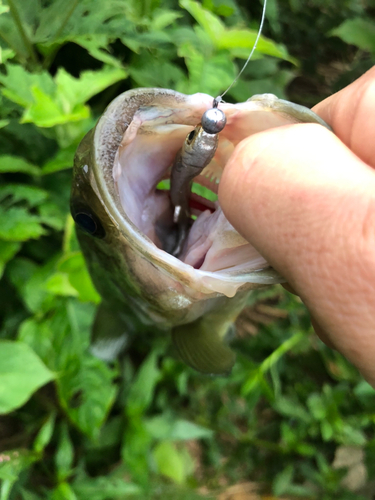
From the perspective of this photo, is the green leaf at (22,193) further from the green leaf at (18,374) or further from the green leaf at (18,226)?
the green leaf at (18,374)

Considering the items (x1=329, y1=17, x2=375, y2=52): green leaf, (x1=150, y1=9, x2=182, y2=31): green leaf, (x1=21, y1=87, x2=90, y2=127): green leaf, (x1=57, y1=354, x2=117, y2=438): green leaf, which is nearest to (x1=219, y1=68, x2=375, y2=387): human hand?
(x1=21, y1=87, x2=90, y2=127): green leaf

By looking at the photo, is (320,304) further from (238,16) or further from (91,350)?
(238,16)

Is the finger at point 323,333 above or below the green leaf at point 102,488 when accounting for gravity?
above

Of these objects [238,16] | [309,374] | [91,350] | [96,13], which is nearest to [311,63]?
[238,16]

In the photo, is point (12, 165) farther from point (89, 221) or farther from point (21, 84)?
point (89, 221)

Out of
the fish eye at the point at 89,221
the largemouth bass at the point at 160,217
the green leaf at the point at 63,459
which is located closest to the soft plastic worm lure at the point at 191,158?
the largemouth bass at the point at 160,217

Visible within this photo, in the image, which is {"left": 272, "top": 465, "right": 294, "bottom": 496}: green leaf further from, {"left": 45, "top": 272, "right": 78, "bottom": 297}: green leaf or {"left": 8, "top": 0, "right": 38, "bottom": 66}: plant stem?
{"left": 8, "top": 0, "right": 38, "bottom": 66}: plant stem
